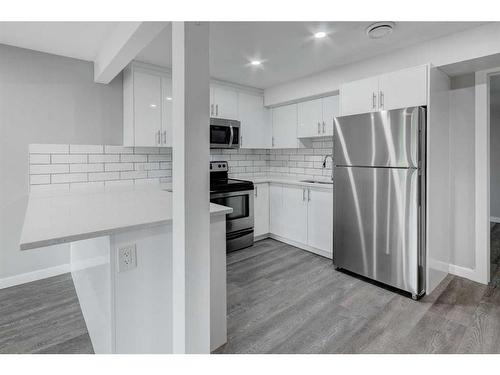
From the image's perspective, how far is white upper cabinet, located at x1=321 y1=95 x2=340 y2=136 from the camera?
10.8 feet

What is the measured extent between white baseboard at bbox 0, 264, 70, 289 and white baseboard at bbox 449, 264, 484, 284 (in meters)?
3.85

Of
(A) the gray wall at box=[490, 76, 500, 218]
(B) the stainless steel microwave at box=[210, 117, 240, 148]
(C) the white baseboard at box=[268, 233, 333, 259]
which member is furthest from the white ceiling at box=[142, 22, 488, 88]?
(A) the gray wall at box=[490, 76, 500, 218]

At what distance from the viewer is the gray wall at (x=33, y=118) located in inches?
97.5

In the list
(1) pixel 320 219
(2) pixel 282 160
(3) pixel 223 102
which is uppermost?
(3) pixel 223 102

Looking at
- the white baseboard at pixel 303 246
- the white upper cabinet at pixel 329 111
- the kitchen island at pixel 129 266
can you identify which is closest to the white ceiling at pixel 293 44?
the white upper cabinet at pixel 329 111

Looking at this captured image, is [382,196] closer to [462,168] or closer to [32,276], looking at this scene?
[462,168]

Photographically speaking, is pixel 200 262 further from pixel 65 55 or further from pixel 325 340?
pixel 65 55

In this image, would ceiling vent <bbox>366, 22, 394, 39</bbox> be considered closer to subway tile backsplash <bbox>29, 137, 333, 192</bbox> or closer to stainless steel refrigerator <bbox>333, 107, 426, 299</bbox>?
stainless steel refrigerator <bbox>333, 107, 426, 299</bbox>

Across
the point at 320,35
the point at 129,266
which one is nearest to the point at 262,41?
the point at 320,35

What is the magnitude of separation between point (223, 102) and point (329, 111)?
132cm

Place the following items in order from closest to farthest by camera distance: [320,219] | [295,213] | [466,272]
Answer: [466,272]
[320,219]
[295,213]

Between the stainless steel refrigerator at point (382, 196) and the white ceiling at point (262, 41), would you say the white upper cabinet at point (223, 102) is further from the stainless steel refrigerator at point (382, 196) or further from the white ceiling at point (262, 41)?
the stainless steel refrigerator at point (382, 196)

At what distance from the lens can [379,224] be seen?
2.49m

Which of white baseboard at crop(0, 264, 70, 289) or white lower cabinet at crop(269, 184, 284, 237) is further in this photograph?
white lower cabinet at crop(269, 184, 284, 237)
